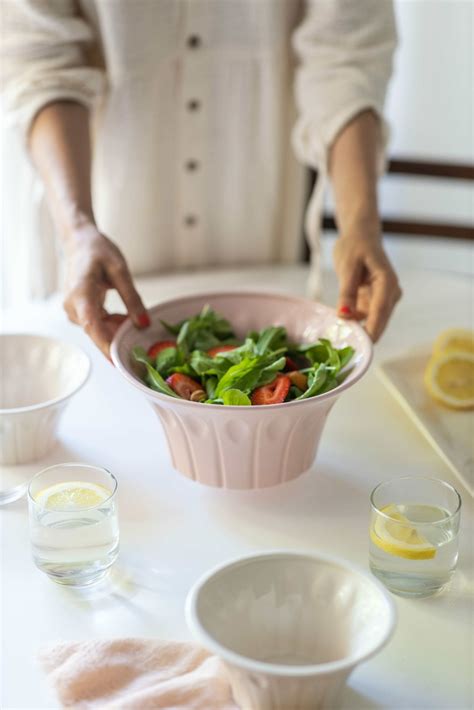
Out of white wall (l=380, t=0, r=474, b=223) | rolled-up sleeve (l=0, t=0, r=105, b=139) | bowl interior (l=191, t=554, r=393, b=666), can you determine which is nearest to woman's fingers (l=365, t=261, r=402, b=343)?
bowl interior (l=191, t=554, r=393, b=666)

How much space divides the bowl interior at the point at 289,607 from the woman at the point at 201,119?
509 mm

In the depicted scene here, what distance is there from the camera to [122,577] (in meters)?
0.91

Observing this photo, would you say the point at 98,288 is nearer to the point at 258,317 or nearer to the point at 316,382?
the point at 258,317

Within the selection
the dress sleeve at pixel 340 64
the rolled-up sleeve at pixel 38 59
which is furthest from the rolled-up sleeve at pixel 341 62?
the rolled-up sleeve at pixel 38 59

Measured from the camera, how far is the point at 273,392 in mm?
972

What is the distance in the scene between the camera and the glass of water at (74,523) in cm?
85

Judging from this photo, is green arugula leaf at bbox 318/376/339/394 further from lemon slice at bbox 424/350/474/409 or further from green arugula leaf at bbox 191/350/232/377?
lemon slice at bbox 424/350/474/409

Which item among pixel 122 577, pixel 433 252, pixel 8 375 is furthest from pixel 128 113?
pixel 433 252

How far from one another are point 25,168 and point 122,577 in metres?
0.94

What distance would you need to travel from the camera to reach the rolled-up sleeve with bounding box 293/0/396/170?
1.41m

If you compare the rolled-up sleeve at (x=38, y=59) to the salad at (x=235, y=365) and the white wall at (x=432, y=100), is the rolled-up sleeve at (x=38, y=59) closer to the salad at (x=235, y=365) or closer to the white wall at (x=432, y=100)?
the salad at (x=235, y=365)

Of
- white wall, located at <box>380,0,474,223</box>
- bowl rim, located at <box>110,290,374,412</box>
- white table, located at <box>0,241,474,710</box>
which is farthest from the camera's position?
white wall, located at <box>380,0,474,223</box>

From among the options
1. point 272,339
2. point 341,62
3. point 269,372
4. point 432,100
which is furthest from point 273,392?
point 432,100

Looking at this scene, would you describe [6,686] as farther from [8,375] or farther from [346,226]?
[346,226]
